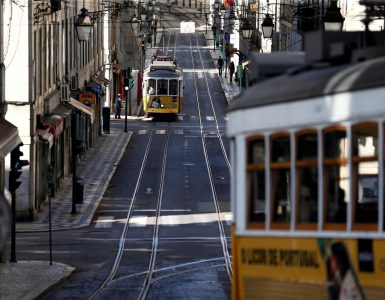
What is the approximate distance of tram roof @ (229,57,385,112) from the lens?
11.9 metres

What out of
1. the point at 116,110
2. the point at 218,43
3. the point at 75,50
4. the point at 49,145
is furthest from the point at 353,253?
the point at 218,43

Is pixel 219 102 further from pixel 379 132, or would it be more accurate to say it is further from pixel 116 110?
pixel 379 132

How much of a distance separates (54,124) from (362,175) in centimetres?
3445

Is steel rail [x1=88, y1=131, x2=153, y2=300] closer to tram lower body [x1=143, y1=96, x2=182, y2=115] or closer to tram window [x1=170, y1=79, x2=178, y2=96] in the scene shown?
tram lower body [x1=143, y1=96, x2=182, y2=115]

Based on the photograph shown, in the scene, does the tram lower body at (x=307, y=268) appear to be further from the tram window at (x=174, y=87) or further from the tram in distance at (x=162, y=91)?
the tram window at (x=174, y=87)

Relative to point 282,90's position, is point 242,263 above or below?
below

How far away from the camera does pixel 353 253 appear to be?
39.1 ft

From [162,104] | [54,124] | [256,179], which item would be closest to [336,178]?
[256,179]

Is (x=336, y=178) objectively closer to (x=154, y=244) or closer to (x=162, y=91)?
(x=154, y=244)

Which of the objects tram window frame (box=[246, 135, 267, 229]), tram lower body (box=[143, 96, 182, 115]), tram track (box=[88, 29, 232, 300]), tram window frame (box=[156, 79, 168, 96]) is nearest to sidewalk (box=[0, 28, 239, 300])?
tram track (box=[88, 29, 232, 300])

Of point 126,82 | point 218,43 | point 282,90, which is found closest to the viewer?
point 282,90

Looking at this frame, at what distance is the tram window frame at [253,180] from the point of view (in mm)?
13244

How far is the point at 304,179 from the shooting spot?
12.6m

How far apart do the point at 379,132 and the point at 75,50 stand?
158 feet
